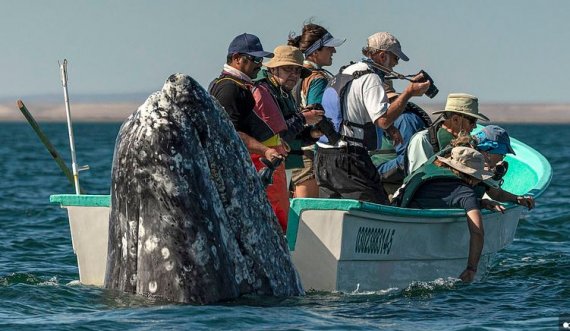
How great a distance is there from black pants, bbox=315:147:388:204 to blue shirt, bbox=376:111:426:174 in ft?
4.54

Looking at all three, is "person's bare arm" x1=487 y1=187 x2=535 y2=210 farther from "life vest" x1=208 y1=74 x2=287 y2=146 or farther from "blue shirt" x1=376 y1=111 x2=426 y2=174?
"life vest" x1=208 y1=74 x2=287 y2=146

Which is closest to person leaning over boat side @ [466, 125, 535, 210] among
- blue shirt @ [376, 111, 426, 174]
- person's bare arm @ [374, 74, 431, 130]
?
blue shirt @ [376, 111, 426, 174]

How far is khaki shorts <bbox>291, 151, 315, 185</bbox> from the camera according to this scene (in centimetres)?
1069

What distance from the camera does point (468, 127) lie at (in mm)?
10789

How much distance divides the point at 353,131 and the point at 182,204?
2.72 m

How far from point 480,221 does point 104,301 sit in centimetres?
337

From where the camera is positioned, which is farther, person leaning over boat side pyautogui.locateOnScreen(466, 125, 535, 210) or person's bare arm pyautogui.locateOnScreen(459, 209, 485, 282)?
person leaning over boat side pyautogui.locateOnScreen(466, 125, 535, 210)

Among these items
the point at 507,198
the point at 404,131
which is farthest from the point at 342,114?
the point at 507,198

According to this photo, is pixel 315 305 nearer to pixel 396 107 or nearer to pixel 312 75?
pixel 396 107

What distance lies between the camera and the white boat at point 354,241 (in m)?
8.99

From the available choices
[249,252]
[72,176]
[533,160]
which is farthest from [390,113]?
[533,160]

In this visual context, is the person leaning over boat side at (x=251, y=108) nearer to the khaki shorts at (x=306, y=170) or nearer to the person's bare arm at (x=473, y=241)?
the khaki shorts at (x=306, y=170)

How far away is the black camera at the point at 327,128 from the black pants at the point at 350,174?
0.09 metres

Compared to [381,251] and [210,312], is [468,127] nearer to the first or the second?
[381,251]
